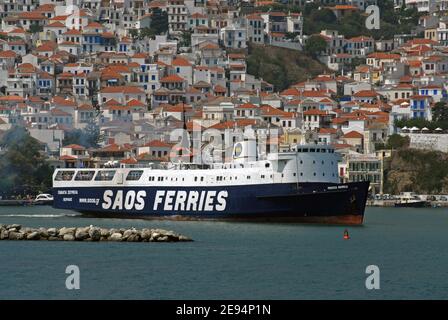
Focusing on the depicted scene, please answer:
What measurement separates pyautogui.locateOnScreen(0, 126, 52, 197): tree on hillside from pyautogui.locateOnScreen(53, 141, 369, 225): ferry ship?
23.6m

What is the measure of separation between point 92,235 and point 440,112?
68337 millimetres

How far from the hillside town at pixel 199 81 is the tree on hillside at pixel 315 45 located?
42 centimetres

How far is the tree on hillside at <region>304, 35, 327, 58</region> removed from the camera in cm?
16135

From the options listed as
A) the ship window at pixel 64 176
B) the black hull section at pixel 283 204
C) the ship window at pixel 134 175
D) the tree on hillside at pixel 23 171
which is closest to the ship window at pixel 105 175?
the ship window at pixel 134 175

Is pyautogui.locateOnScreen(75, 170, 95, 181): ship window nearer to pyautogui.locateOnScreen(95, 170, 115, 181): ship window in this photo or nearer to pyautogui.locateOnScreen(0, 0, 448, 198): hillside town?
pyautogui.locateOnScreen(95, 170, 115, 181): ship window

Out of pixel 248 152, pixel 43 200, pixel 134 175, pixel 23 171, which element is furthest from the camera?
pixel 23 171

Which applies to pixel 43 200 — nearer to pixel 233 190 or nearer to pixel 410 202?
pixel 410 202

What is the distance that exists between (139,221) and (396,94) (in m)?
67.8

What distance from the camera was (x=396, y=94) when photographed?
149 metres

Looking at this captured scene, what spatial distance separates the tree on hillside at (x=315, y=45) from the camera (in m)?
161

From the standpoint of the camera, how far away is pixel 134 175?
86938 millimetres

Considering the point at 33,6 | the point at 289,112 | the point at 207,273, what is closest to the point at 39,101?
the point at 289,112

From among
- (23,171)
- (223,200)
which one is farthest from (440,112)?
(223,200)

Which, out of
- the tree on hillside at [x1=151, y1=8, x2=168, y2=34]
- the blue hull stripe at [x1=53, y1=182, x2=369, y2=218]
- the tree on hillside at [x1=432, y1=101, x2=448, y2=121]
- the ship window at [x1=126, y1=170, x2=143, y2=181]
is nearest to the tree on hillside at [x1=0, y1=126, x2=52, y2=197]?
the blue hull stripe at [x1=53, y1=182, x2=369, y2=218]
